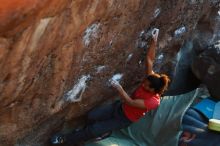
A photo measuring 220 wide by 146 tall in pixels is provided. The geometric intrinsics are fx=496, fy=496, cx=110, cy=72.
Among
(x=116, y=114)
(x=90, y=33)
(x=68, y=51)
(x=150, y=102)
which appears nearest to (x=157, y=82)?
(x=150, y=102)

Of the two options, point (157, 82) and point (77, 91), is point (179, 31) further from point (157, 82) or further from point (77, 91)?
point (77, 91)

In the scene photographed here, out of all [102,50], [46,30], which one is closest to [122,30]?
[102,50]

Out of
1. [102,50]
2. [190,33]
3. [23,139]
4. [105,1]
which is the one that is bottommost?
[190,33]

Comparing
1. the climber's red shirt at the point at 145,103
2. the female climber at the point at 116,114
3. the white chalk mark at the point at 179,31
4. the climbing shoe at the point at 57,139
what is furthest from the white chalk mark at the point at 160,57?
the climbing shoe at the point at 57,139

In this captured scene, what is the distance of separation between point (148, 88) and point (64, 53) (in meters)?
1.06

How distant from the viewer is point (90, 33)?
12.6ft

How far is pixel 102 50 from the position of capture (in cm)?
417

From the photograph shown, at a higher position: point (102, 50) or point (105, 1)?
point (105, 1)

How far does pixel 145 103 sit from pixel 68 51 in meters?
1.08

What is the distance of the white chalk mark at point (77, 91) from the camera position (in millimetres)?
4241

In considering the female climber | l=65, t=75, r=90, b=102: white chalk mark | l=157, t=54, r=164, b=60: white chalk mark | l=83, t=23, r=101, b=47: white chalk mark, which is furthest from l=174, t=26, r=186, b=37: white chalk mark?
l=83, t=23, r=101, b=47: white chalk mark

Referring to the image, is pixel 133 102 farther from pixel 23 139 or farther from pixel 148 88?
pixel 23 139

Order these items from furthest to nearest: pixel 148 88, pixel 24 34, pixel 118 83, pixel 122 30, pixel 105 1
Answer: pixel 118 83 → pixel 148 88 → pixel 122 30 → pixel 105 1 → pixel 24 34

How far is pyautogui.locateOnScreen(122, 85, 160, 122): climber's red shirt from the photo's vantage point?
4.52m
